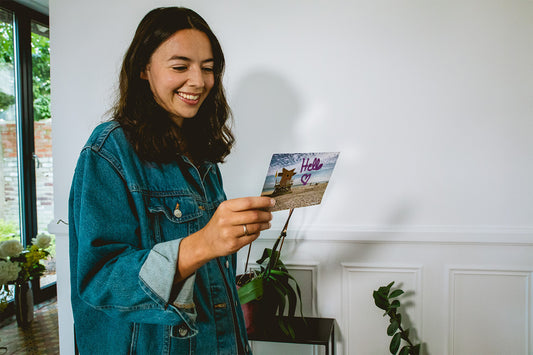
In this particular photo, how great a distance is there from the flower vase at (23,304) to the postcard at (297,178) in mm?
2856

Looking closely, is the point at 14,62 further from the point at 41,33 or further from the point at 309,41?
the point at 309,41

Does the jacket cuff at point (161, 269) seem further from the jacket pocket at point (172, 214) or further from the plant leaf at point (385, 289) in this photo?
the plant leaf at point (385, 289)

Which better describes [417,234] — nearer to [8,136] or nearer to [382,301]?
[382,301]

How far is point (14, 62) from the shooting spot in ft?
11.0

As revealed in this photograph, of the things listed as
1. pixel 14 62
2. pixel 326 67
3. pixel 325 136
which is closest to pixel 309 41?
pixel 326 67

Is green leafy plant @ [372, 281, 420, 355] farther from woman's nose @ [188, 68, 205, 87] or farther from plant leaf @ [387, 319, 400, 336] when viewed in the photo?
woman's nose @ [188, 68, 205, 87]

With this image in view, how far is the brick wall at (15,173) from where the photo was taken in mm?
3305

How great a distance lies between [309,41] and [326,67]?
0.14 m

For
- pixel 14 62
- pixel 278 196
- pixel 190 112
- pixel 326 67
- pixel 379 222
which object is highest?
pixel 14 62

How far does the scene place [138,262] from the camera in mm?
711

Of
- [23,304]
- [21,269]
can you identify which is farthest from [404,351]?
[23,304]

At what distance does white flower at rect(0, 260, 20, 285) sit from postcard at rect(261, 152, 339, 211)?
2.16 m

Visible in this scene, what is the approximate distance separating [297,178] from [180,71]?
0.36 m

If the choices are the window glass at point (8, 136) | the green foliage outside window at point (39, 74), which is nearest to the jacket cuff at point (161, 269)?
the window glass at point (8, 136)
